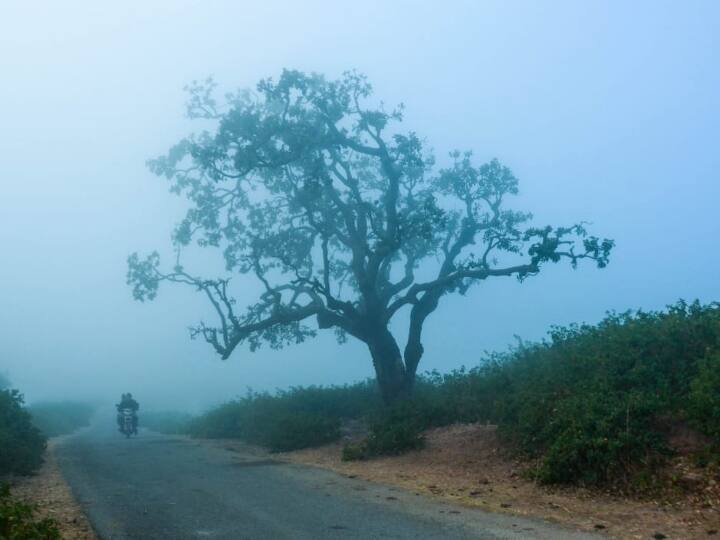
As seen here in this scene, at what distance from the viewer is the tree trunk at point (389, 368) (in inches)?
894

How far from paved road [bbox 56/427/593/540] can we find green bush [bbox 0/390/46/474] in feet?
3.25

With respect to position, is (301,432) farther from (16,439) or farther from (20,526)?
(20,526)

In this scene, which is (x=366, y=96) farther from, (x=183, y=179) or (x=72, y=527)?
(x=72, y=527)

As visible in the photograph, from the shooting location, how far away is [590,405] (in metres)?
12.6

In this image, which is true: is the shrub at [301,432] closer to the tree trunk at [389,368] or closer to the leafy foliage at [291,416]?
the leafy foliage at [291,416]

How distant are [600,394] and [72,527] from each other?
808cm

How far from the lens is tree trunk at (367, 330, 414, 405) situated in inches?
894

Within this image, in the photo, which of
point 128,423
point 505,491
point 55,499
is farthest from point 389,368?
point 128,423

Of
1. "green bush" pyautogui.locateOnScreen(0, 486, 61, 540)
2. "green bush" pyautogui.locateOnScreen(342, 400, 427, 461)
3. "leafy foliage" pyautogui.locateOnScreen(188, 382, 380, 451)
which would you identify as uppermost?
"leafy foliage" pyautogui.locateOnScreen(188, 382, 380, 451)

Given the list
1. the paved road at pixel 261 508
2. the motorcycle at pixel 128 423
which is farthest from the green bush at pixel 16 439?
the motorcycle at pixel 128 423

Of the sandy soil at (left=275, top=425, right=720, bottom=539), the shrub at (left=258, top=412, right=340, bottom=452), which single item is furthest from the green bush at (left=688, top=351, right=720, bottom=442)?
the shrub at (left=258, top=412, right=340, bottom=452)

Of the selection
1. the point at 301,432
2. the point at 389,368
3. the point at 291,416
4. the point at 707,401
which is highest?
the point at 389,368

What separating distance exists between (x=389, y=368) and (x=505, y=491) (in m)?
10.7

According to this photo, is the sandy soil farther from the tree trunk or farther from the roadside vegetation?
the tree trunk
